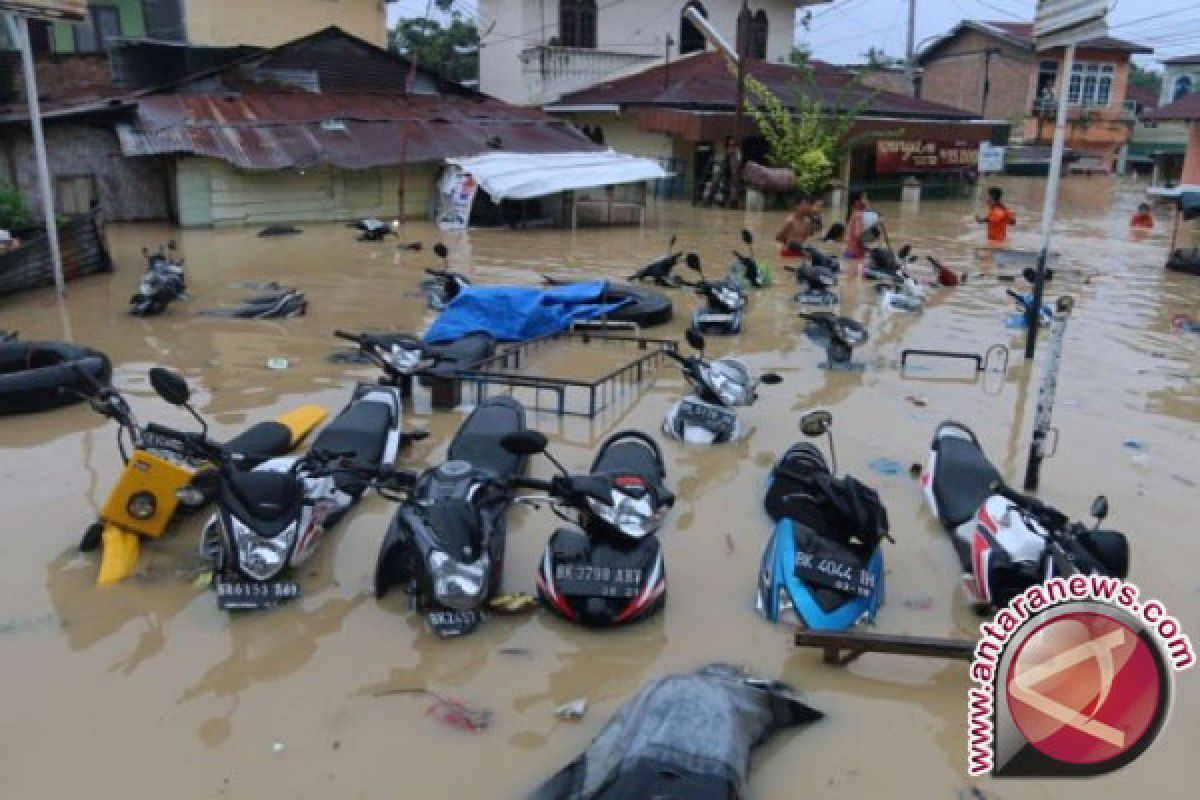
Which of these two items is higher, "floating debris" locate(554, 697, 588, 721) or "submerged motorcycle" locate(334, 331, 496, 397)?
"submerged motorcycle" locate(334, 331, 496, 397)

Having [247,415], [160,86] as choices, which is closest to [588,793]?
[247,415]

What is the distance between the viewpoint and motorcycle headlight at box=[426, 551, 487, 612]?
469cm

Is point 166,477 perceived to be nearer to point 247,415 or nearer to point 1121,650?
point 247,415

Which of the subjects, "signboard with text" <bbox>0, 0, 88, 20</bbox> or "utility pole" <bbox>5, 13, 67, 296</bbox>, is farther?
"utility pole" <bbox>5, 13, 67, 296</bbox>

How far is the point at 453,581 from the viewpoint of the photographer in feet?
15.4

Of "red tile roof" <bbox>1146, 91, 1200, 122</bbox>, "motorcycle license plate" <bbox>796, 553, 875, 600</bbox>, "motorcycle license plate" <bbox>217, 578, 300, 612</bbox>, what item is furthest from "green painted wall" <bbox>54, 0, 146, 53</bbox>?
"motorcycle license plate" <bbox>796, 553, 875, 600</bbox>

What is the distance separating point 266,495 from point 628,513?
6.14ft

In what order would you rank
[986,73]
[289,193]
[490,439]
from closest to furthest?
[490,439]
[289,193]
[986,73]

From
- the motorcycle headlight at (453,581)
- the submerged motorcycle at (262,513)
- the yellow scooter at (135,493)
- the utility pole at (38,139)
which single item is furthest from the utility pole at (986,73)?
the motorcycle headlight at (453,581)

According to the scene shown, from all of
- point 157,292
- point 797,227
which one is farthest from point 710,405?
point 797,227

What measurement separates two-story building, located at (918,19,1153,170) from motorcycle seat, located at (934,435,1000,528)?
134ft

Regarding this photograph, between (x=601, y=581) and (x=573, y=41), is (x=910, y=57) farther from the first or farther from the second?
(x=601, y=581)

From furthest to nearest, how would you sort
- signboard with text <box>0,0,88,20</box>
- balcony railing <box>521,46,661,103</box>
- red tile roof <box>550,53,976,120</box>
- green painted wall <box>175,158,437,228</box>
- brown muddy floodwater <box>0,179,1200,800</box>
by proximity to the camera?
balcony railing <box>521,46,661,103</box> < red tile roof <box>550,53,976,120</box> < green painted wall <box>175,158,437,228</box> < signboard with text <box>0,0,88,20</box> < brown muddy floodwater <box>0,179,1200,800</box>

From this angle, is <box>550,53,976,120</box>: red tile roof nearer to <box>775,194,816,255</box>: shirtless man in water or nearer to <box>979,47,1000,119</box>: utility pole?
<box>979,47,1000,119</box>: utility pole
